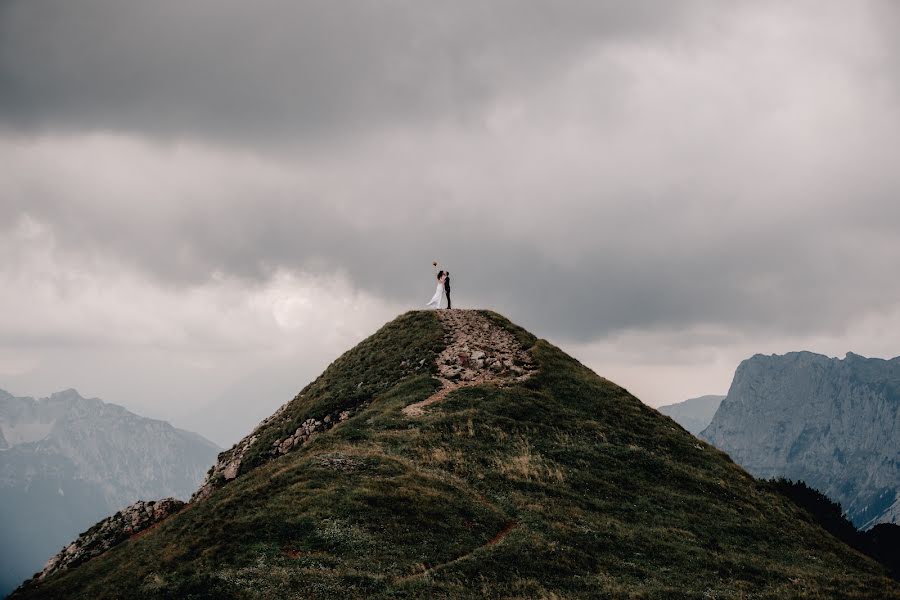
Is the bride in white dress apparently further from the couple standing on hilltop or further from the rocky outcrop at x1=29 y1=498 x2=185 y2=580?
the rocky outcrop at x1=29 y1=498 x2=185 y2=580

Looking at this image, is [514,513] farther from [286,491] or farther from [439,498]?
[286,491]

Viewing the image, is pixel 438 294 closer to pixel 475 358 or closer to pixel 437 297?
pixel 437 297

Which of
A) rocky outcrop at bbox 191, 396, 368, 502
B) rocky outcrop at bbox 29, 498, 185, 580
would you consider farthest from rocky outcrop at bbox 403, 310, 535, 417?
rocky outcrop at bbox 29, 498, 185, 580

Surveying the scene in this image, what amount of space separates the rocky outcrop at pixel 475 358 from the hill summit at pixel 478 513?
1.07 feet

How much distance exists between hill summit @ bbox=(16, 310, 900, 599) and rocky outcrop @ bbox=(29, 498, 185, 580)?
0.54 m

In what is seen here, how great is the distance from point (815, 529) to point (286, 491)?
39.6 metres

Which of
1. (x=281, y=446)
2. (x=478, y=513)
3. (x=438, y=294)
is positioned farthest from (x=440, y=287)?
(x=478, y=513)

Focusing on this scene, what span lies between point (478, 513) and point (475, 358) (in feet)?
102

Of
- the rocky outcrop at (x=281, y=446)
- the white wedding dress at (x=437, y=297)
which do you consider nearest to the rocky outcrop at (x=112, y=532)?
the rocky outcrop at (x=281, y=446)

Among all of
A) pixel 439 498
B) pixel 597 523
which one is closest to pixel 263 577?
pixel 439 498

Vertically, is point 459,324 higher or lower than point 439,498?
higher

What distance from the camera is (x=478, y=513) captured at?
35.9 meters

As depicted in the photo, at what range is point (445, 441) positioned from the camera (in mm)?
48031

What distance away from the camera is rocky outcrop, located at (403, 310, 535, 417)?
61.2 meters
